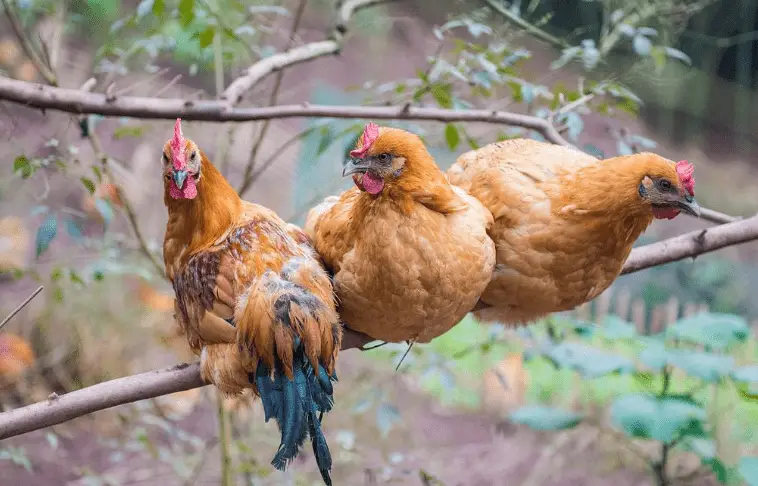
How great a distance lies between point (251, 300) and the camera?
1027mm

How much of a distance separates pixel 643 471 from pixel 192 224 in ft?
8.04

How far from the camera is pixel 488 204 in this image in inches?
48.2

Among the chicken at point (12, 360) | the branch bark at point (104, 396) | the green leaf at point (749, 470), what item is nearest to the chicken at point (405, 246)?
the branch bark at point (104, 396)

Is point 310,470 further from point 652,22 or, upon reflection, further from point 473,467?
point 652,22

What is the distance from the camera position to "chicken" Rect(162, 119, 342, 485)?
982 millimetres

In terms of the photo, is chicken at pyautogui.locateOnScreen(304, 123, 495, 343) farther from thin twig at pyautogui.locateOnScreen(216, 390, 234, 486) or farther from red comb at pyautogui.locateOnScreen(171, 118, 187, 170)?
thin twig at pyautogui.locateOnScreen(216, 390, 234, 486)

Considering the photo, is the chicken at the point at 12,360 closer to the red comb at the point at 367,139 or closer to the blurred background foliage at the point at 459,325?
the blurred background foliage at the point at 459,325

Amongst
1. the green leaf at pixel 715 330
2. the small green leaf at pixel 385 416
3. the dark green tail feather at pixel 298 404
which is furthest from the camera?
the green leaf at pixel 715 330

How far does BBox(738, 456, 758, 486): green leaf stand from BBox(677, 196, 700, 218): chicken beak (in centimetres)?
94

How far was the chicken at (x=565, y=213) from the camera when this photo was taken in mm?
1085

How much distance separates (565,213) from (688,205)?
0.61 ft

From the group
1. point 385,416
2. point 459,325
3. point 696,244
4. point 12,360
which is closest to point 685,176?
point 696,244

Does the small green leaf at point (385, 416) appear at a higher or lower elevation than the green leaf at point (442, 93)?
lower

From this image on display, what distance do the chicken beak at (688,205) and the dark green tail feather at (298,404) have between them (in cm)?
59
